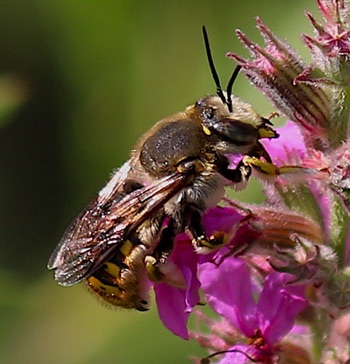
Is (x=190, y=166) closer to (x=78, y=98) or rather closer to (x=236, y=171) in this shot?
(x=236, y=171)

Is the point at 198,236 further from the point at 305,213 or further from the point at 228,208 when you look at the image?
the point at 305,213

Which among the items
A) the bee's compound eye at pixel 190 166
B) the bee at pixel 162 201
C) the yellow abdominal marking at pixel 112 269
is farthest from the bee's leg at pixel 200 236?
the yellow abdominal marking at pixel 112 269

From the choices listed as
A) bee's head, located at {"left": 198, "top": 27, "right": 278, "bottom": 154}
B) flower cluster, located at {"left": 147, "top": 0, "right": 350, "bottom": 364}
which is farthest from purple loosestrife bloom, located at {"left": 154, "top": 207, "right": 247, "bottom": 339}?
bee's head, located at {"left": 198, "top": 27, "right": 278, "bottom": 154}

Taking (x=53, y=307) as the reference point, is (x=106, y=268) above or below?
above

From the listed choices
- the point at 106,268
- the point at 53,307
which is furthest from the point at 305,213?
the point at 53,307

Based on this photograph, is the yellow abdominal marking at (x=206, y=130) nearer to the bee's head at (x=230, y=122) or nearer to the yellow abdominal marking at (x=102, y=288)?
the bee's head at (x=230, y=122)

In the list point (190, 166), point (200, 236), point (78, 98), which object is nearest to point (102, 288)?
point (200, 236)
